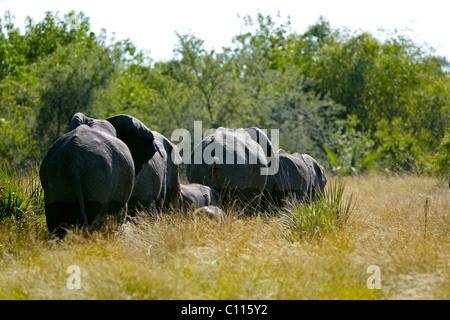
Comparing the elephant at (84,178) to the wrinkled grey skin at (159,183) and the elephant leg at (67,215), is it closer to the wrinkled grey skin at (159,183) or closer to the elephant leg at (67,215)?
the elephant leg at (67,215)

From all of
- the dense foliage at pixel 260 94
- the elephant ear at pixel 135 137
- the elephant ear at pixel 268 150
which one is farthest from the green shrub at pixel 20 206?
the dense foliage at pixel 260 94

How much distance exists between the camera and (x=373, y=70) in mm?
26125

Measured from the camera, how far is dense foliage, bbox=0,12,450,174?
1916 cm

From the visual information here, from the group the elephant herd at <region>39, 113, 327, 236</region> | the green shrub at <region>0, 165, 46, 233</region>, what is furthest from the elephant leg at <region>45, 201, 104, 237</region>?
the green shrub at <region>0, 165, 46, 233</region>

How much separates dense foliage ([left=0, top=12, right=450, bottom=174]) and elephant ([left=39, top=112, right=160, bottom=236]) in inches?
498

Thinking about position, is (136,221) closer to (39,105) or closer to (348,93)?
(39,105)

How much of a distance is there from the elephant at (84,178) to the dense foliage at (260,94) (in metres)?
12.7

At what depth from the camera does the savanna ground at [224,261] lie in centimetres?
480

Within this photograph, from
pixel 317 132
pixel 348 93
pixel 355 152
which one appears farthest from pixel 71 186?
pixel 348 93

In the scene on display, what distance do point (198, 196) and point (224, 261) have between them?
10.4 feet

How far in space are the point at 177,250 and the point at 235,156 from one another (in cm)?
354

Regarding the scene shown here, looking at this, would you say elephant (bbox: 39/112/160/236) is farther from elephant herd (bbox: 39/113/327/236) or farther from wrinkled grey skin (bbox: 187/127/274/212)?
wrinkled grey skin (bbox: 187/127/274/212)

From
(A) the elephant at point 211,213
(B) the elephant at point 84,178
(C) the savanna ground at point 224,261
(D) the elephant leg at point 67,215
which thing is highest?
Result: (B) the elephant at point 84,178

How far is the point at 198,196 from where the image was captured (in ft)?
28.8
